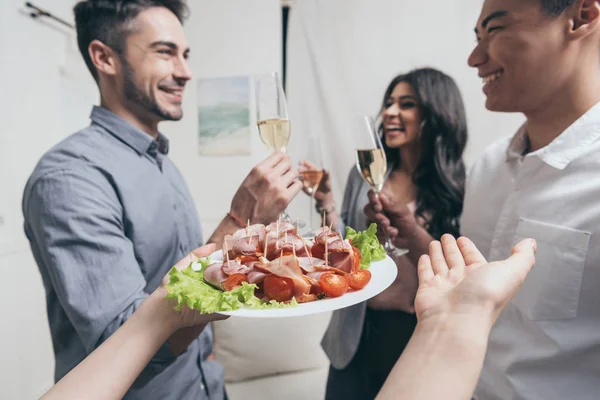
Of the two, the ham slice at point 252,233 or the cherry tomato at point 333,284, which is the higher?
the ham slice at point 252,233

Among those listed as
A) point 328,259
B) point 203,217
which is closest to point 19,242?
point 203,217

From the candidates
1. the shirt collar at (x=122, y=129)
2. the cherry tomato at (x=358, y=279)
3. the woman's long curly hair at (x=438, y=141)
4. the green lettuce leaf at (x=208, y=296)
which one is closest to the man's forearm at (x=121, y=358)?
the green lettuce leaf at (x=208, y=296)

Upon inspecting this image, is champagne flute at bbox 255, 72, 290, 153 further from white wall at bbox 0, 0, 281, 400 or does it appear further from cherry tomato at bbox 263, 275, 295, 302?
white wall at bbox 0, 0, 281, 400

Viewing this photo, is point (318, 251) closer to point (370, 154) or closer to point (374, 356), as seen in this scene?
point (370, 154)

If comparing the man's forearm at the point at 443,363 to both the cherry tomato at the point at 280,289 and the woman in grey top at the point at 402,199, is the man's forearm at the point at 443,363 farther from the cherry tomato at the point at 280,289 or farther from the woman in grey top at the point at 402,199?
the woman in grey top at the point at 402,199

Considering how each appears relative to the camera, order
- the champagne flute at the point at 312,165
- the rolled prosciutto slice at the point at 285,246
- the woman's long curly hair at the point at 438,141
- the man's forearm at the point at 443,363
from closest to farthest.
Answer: the man's forearm at the point at 443,363 → the rolled prosciutto slice at the point at 285,246 → the champagne flute at the point at 312,165 → the woman's long curly hair at the point at 438,141

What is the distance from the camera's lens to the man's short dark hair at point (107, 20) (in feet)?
3.34

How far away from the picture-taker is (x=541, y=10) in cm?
84

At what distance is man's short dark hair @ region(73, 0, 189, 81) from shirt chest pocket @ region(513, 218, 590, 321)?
1089 mm

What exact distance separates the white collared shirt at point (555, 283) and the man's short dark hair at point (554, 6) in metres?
0.22

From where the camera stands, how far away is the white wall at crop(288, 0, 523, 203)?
178 centimetres

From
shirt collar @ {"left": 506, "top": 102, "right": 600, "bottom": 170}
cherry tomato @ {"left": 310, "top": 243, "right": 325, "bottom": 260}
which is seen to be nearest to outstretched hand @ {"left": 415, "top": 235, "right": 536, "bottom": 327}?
cherry tomato @ {"left": 310, "top": 243, "right": 325, "bottom": 260}

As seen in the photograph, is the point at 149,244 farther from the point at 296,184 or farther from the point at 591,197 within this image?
the point at 591,197

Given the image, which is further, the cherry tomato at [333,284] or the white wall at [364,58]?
the white wall at [364,58]
